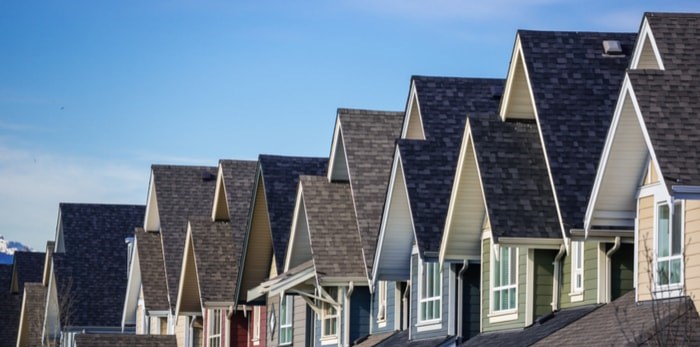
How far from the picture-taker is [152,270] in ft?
182

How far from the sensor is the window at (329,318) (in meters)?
37.7

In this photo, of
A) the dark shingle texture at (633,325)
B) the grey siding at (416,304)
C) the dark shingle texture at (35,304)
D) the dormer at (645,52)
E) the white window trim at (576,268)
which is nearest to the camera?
the dark shingle texture at (633,325)

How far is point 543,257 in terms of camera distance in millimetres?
26641

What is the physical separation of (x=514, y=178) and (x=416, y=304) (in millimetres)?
5760

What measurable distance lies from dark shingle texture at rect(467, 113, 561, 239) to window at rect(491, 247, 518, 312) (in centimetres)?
160

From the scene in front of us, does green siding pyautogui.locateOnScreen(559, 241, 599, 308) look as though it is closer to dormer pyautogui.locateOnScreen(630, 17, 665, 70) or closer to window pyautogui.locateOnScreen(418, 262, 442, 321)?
dormer pyautogui.locateOnScreen(630, 17, 665, 70)

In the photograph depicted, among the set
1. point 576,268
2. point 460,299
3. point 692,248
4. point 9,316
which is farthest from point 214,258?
point 9,316

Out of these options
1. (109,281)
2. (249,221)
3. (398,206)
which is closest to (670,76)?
(398,206)

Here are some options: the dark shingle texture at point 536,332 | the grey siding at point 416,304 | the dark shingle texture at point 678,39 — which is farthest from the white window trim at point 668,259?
the grey siding at point 416,304

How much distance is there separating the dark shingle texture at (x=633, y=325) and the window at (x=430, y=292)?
6.81 metres

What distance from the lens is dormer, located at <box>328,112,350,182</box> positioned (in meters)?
36.8

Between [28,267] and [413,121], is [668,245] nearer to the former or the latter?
[413,121]

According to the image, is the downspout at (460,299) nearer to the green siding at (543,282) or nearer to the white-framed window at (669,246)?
the green siding at (543,282)

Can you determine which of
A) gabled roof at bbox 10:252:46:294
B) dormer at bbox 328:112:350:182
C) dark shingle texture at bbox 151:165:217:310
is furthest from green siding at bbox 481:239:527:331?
gabled roof at bbox 10:252:46:294
